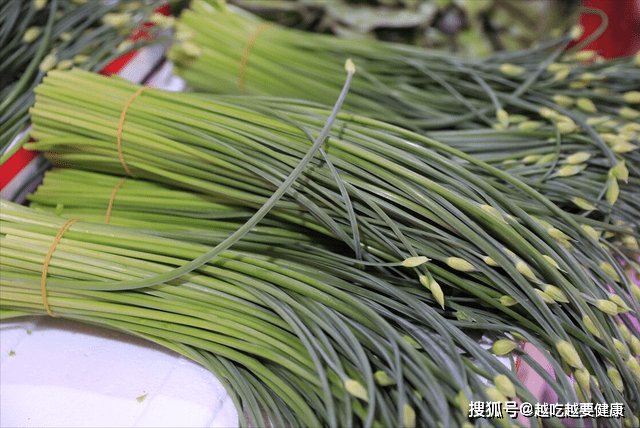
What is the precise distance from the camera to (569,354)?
0.80m

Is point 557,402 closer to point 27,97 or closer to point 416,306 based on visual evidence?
point 416,306

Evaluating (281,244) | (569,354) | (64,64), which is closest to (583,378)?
(569,354)

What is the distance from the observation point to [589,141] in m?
1.17

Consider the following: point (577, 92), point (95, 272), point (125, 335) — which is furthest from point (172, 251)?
point (577, 92)

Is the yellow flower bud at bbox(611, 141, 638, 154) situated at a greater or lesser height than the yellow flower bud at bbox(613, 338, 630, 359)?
greater

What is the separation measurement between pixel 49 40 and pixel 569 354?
1.57 metres

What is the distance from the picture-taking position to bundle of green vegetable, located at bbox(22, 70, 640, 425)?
0.86m

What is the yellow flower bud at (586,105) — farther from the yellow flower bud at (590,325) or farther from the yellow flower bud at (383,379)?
the yellow flower bud at (383,379)

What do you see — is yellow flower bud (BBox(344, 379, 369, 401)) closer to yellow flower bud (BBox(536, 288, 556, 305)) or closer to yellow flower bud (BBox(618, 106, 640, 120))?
yellow flower bud (BBox(536, 288, 556, 305))

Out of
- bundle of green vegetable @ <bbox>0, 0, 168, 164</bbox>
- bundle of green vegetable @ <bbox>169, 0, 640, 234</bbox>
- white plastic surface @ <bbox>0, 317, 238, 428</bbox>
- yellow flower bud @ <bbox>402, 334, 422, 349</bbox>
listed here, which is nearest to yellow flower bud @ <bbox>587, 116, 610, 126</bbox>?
bundle of green vegetable @ <bbox>169, 0, 640, 234</bbox>

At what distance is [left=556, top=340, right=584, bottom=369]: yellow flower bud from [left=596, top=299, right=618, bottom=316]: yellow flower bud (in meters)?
0.11

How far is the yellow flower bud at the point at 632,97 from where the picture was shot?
125cm

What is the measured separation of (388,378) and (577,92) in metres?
0.98

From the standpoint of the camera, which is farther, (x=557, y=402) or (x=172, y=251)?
(x=172, y=251)
